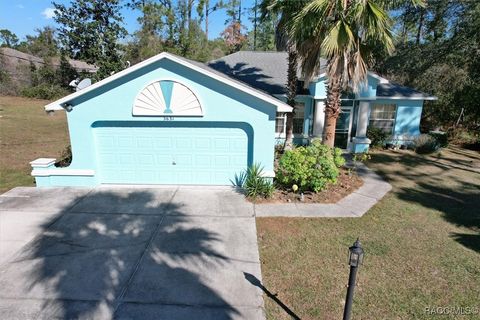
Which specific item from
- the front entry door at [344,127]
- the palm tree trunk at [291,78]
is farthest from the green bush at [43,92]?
the front entry door at [344,127]

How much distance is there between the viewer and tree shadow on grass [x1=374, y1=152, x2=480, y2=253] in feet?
26.9

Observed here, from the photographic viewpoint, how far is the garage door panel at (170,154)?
10.3 meters

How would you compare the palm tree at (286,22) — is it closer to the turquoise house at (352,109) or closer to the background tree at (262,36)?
the turquoise house at (352,109)

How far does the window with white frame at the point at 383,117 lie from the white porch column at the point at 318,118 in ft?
11.1

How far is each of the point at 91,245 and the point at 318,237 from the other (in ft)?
17.4

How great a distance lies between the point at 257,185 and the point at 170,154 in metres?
3.21

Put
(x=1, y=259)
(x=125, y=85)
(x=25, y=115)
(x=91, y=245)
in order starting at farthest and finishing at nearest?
(x=25, y=115) < (x=125, y=85) < (x=91, y=245) < (x=1, y=259)

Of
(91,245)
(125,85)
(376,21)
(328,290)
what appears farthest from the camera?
(125,85)

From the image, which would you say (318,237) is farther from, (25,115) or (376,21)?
(25,115)

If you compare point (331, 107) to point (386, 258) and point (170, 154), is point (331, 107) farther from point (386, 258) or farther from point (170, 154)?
point (170, 154)

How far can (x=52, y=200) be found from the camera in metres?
9.30

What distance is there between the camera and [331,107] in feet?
35.1

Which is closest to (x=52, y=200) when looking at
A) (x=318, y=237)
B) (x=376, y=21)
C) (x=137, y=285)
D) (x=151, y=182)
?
(x=151, y=182)

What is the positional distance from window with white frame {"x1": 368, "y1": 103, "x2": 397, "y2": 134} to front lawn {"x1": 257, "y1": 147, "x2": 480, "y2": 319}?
24.1 ft
